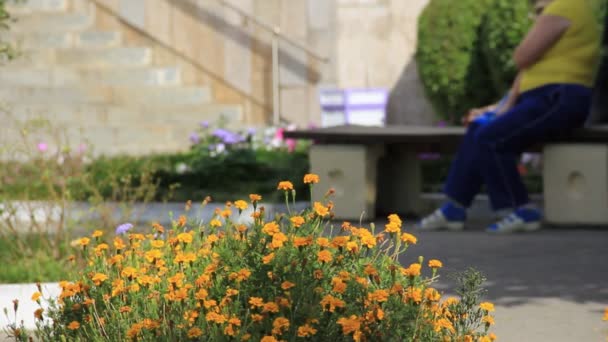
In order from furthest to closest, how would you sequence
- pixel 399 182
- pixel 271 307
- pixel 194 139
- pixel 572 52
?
1. pixel 194 139
2. pixel 399 182
3. pixel 572 52
4. pixel 271 307

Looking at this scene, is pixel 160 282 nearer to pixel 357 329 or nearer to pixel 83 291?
pixel 83 291

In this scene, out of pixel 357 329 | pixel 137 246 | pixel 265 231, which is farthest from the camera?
pixel 137 246

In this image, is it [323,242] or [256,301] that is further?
[323,242]

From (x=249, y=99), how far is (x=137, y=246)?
10.8 metres

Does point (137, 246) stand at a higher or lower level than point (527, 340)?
higher

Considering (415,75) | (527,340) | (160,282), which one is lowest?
(527,340)

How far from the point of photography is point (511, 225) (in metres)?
9.31

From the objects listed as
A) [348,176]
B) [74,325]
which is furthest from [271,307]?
[348,176]

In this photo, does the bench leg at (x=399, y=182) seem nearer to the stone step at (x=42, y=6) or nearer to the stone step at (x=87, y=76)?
the stone step at (x=87, y=76)

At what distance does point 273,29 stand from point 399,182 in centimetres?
455

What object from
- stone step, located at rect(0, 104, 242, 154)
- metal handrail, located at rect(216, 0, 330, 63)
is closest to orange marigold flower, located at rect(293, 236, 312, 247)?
stone step, located at rect(0, 104, 242, 154)

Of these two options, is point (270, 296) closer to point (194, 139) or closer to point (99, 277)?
point (99, 277)

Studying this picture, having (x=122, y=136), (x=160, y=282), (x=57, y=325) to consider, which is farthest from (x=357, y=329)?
(x=122, y=136)

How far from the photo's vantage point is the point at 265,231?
15.1 ft
